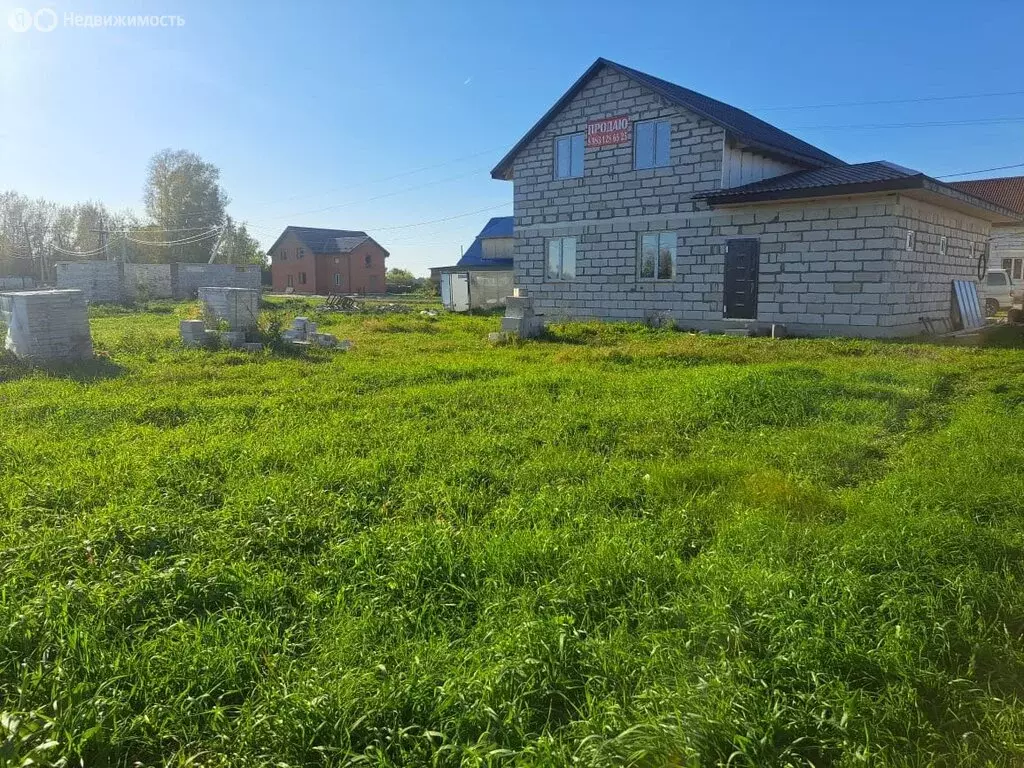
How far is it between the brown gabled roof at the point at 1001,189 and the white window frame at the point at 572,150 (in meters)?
20.5

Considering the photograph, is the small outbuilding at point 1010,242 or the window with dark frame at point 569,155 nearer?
the window with dark frame at point 569,155

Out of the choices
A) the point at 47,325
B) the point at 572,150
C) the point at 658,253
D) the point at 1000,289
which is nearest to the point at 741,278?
the point at 658,253

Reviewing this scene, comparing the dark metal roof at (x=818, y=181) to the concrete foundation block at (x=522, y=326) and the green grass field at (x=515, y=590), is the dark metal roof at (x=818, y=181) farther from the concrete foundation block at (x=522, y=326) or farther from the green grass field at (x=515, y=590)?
the green grass field at (x=515, y=590)

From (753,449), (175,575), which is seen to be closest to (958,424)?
(753,449)

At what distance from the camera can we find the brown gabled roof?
1164 inches

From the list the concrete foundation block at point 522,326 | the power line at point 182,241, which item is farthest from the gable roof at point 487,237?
the power line at point 182,241

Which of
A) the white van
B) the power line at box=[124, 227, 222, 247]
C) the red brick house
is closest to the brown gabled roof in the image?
the white van

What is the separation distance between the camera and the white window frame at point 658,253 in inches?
689

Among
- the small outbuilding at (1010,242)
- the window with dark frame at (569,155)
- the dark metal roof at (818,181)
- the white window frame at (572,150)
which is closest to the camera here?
the dark metal roof at (818,181)

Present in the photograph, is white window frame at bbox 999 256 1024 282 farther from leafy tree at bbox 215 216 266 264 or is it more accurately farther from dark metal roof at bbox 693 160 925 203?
leafy tree at bbox 215 216 266 264

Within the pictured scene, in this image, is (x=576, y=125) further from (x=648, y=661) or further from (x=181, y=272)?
(x=181, y=272)

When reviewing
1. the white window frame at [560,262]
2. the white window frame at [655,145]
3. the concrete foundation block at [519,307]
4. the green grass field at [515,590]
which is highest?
the white window frame at [655,145]

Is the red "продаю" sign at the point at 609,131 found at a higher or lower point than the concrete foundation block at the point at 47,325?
higher

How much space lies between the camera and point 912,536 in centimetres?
381
